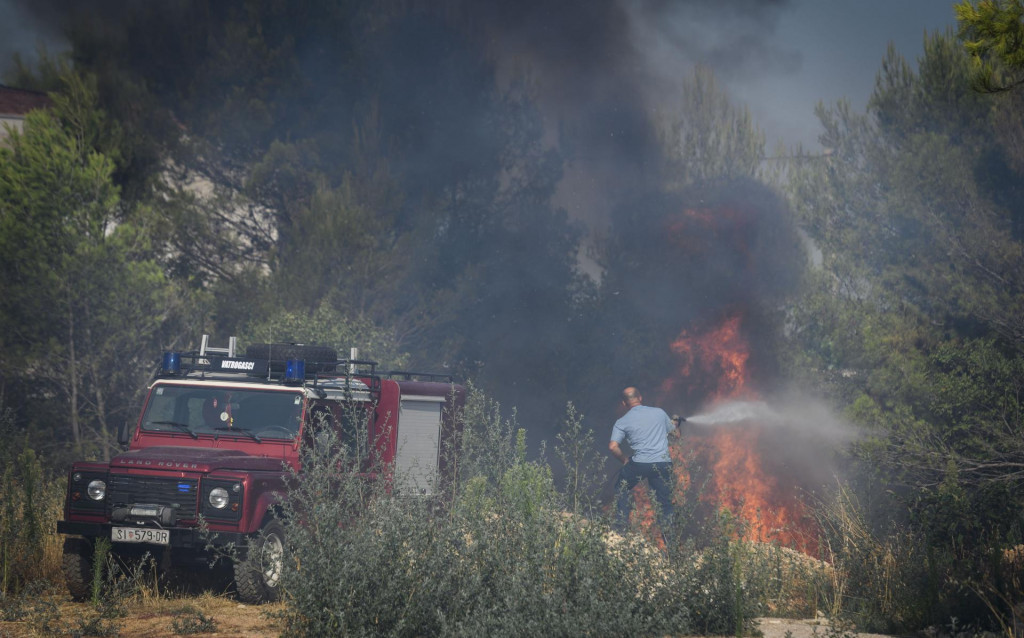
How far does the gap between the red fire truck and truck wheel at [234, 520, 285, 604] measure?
0.04 ft

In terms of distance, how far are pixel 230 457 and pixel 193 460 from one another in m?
0.35

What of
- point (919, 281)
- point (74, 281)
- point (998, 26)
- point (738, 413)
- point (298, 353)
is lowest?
point (298, 353)

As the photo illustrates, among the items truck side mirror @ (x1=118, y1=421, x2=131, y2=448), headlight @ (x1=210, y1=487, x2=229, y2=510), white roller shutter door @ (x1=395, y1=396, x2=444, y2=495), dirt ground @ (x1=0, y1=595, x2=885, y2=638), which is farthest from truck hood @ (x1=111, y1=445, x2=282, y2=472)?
white roller shutter door @ (x1=395, y1=396, x2=444, y2=495)

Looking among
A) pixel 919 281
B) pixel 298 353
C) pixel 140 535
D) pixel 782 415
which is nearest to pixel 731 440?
pixel 782 415

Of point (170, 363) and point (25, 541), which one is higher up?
point (170, 363)

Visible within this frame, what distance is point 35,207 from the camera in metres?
15.6

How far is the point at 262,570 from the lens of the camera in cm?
712

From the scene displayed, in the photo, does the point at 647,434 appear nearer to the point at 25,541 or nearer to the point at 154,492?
the point at 154,492

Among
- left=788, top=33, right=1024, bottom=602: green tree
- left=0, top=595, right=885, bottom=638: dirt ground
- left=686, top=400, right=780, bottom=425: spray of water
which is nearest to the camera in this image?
left=0, top=595, right=885, bottom=638: dirt ground

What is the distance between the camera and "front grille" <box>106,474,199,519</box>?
749 centimetres

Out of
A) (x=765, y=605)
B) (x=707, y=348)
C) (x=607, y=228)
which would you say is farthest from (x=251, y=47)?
(x=765, y=605)

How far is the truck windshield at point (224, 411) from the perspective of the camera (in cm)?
866

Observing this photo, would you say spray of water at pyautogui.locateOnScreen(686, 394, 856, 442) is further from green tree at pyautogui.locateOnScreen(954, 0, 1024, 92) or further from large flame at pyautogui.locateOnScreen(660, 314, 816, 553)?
green tree at pyautogui.locateOnScreen(954, 0, 1024, 92)

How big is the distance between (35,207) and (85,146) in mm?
1892
